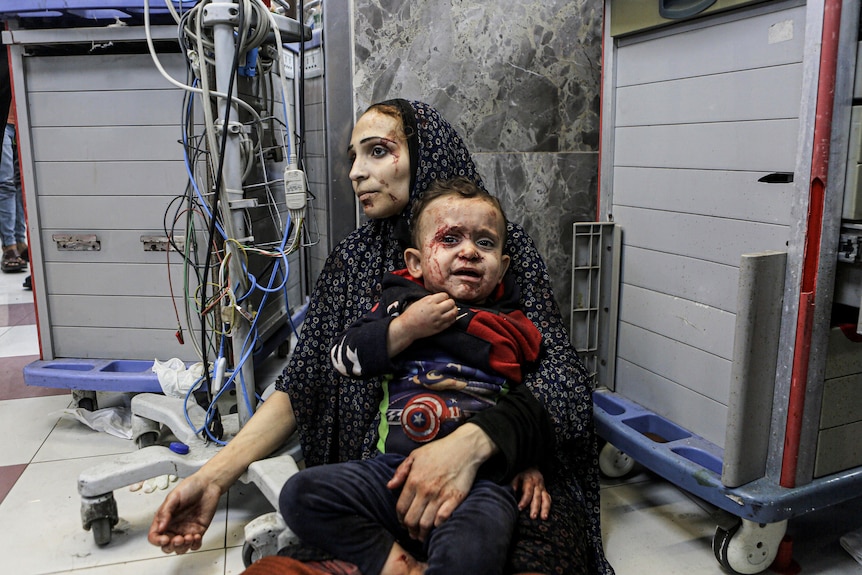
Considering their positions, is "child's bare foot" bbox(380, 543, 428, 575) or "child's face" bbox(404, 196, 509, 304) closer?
"child's bare foot" bbox(380, 543, 428, 575)

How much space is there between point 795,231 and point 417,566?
36.0 inches

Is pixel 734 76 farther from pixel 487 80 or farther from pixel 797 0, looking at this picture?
pixel 487 80

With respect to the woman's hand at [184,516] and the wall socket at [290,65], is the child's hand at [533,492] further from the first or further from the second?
the wall socket at [290,65]

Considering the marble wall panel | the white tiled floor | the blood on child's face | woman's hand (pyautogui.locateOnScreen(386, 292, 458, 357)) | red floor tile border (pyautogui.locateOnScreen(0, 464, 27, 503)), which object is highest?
the marble wall panel

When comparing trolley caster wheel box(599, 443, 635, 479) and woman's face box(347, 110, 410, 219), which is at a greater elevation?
woman's face box(347, 110, 410, 219)

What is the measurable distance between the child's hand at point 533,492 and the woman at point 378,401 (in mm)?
19

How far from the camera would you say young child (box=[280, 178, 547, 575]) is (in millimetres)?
1160

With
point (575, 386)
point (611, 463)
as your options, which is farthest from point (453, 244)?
point (611, 463)

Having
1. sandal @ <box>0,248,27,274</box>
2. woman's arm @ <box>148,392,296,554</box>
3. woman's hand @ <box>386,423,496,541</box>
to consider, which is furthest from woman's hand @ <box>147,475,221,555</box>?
sandal @ <box>0,248,27,274</box>

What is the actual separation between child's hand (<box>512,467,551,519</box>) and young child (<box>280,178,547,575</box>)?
0.13 ft

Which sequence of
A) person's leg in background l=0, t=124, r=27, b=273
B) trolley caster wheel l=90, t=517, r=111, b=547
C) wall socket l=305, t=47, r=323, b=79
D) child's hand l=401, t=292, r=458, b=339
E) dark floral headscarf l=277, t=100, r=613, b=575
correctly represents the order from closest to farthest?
child's hand l=401, t=292, r=458, b=339 → dark floral headscarf l=277, t=100, r=613, b=575 → trolley caster wheel l=90, t=517, r=111, b=547 → wall socket l=305, t=47, r=323, b=79 → person's leg in background l=0, t=124, r=27, b=273

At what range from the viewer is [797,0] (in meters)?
1.33

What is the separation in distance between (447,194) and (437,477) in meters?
0.54

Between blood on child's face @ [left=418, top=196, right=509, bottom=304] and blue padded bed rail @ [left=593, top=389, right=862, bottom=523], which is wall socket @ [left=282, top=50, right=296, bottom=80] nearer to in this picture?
blood on child's face @ [left=418, top=196, right=509, bottom=304]
